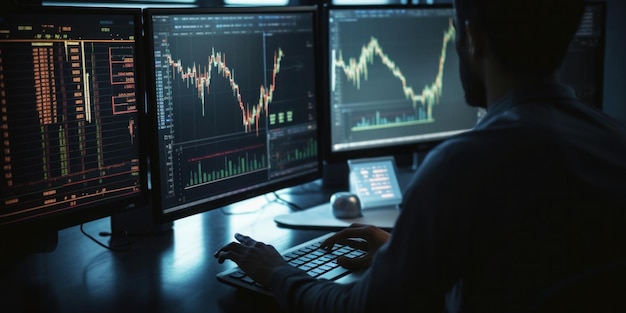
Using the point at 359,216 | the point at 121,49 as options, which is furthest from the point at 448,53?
the point at 121,49

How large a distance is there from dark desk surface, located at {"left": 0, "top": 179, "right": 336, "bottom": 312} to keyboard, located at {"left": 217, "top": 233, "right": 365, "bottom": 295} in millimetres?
21

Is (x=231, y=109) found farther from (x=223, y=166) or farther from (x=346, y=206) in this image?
(x=346, y=206)

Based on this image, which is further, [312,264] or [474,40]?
[312,264]

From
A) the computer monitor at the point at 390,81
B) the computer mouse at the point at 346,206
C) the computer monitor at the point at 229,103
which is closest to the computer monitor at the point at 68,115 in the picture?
the computer monitor at the point at 229,103

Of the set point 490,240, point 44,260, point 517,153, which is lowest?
point 44,260

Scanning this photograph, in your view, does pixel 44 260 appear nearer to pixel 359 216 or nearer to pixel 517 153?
pixel 359 216

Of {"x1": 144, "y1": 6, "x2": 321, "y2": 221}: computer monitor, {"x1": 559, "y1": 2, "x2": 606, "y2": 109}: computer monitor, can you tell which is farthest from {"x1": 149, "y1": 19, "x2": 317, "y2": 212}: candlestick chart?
{"x1": 559, "y1": 2, "x2": 606, "y2": 109}: computer monitor

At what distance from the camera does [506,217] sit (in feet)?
3.37

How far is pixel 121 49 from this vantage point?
1520 millimetres

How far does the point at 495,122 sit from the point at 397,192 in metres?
1.02

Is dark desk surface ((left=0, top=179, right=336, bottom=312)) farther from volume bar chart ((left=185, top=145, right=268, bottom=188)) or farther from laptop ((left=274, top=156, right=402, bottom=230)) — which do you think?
volume bar chart ((left=185, top=145, right=268, bottom=188))

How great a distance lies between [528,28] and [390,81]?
1037 millimetres

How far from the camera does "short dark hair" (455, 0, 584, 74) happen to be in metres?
1.09

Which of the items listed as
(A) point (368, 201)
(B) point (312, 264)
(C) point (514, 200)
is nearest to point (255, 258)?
(B) point (312, 264)
